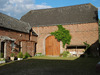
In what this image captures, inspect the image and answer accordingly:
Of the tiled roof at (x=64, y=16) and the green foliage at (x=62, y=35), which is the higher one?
the tiled roof at (x=64, y=16)

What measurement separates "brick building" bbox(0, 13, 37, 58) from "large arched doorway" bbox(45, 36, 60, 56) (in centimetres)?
282

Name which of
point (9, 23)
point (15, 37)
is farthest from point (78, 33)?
point (9, 23)

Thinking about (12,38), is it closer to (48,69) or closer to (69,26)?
(48,69)

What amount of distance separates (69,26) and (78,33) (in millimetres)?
1958

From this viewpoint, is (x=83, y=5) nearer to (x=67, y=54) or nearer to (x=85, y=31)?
(x=85, y=31)

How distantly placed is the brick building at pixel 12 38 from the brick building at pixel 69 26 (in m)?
2.56

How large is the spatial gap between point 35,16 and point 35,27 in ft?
→ 10.2

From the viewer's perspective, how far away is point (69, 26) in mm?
21203

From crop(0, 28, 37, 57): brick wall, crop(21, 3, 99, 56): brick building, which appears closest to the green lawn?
crop(0, 28, 37, 57): brick wall

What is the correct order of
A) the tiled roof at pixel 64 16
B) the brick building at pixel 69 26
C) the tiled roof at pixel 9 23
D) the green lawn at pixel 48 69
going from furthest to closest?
the tiled roof at pixel 64 16 < the brick building at pixel 69 26 < the tiled roof at pixel 9 23 < the green lawn at pixel 48 69

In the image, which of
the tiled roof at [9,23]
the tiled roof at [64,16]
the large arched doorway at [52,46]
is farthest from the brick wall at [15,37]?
the tiled roof at [64,16]

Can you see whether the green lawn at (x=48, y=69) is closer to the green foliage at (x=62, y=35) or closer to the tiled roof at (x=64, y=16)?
the green foliage at (x=62, y=35)

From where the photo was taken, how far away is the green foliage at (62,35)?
20781 millimetres

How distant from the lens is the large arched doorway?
2139 centimetres
